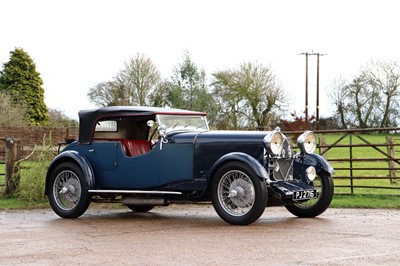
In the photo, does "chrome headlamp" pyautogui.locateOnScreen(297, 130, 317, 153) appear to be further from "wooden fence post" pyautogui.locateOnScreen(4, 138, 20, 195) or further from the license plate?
"wooden fence post" pyautogui.locateOnScreen(4, 138, 20, 195)

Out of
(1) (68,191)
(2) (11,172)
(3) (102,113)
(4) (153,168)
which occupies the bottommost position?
(1) (68,191)

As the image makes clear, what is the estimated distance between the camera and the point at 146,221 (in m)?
11.1

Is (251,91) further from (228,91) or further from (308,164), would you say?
(308,164)

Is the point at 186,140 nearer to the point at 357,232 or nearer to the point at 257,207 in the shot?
the point at 257,207

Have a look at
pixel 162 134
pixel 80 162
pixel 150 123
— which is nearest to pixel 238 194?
pixel 162 134

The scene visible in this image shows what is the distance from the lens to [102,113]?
40.4 feet

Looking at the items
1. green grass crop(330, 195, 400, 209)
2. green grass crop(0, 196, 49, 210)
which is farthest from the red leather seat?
green grass crop(330, 195, 400, 209)

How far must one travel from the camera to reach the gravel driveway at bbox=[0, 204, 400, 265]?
24.0ft

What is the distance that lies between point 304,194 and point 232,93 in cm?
3919

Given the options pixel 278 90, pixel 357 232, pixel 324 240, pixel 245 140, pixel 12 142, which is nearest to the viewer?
pixel 324 240

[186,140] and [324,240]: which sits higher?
[186,140]

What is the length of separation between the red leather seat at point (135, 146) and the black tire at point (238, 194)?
2108 mm

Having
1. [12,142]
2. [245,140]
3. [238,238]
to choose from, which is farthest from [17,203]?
[238,238]

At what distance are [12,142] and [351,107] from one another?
39.7 meters
